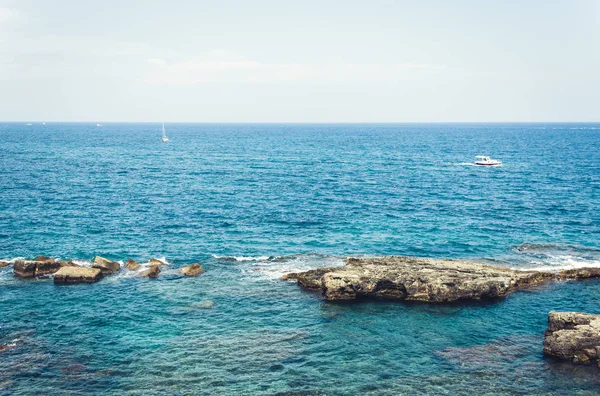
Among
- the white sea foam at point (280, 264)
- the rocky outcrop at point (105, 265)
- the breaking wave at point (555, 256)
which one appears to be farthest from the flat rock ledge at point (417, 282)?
the rocky outcrop at point (105, 265)

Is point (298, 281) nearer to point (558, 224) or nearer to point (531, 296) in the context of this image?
point (531, 296)

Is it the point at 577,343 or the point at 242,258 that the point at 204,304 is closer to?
the point at 242,258

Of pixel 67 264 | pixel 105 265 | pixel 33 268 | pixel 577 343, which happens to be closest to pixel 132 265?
pixel 105 265

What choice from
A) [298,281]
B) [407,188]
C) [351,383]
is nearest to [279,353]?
[351,383]

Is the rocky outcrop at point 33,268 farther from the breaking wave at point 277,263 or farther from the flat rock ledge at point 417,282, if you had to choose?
the flat rock ledge at point 417,282

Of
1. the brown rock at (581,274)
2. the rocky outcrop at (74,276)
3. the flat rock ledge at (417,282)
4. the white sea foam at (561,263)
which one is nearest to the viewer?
the flat rock ledge at (417,282)

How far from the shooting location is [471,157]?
191750 mm

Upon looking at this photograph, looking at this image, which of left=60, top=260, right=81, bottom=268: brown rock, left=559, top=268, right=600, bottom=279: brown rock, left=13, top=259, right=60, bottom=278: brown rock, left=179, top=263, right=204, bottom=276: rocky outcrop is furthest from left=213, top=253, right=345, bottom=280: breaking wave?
left=559, top=268, right=600, bottom=279: brown rock

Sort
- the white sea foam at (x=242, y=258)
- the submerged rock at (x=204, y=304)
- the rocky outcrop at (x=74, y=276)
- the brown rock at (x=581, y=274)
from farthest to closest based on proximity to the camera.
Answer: the white sea foam at (x=242, y=258) < the brown rock at (x=581, y=274) < the rocky outcrop at (x=74, y=276) < the submerged rock at (x=204, y=304)

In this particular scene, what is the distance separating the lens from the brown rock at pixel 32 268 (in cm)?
5656

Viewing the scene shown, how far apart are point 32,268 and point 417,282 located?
44.2 metres

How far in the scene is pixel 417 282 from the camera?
5153cm

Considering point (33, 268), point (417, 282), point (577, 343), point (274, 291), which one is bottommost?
point (274, 291)

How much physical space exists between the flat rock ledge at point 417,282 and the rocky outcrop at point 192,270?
41.9 ft
